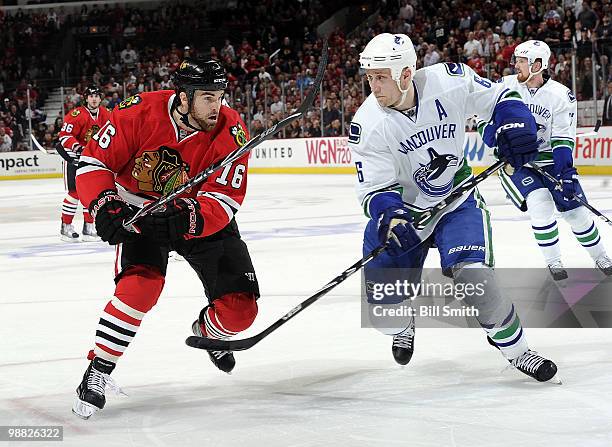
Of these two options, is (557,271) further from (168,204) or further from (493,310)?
(168,204)

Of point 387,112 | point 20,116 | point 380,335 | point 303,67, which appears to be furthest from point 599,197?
point 20,116

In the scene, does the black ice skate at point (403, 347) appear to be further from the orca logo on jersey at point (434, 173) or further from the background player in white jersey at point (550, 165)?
the background player in white jersey at point (550, 165)

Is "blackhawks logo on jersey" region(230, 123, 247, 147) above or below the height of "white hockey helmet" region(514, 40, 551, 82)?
below

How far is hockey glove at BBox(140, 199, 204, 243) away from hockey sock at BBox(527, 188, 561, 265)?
8.76 feet

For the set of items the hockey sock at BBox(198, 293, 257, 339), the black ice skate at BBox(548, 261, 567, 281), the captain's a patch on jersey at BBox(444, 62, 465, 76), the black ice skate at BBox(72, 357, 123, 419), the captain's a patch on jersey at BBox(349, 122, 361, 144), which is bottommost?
the black ice skate at BBox(548, 261, 567, 281)

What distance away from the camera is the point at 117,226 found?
2.85 m

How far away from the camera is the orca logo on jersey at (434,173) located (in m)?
3.29

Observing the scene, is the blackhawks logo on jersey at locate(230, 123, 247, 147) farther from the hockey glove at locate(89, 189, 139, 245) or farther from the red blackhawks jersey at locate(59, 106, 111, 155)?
the red blackhawks jersey at locate(59, 106, 111, 155)

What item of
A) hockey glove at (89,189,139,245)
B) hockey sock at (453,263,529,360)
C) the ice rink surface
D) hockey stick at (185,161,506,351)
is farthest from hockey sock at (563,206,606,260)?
hockey glove at (89,189,139,245)

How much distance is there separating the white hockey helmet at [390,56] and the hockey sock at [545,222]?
7.27 ft

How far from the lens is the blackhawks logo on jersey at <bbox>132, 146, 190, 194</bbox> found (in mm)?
3092

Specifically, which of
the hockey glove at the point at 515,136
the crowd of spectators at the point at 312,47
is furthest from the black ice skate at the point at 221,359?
the crowd of spectators at the point at 312,47

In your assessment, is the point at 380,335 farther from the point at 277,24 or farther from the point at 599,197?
the point at 277,24

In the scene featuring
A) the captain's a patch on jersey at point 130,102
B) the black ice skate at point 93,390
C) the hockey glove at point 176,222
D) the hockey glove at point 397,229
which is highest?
the captain's a patch on jersey at point 130,102
